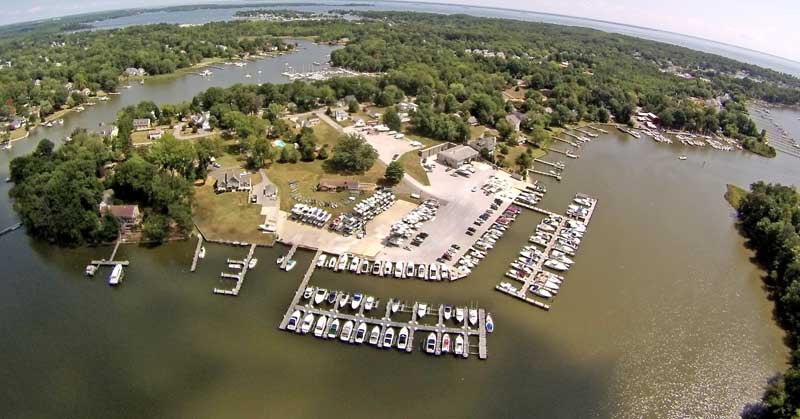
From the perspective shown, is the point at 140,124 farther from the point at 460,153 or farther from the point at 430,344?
the point at 430,344

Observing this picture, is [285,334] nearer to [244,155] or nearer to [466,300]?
[466,300]

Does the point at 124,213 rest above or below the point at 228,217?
above

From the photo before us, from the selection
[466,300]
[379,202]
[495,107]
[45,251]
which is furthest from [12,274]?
[495,107]

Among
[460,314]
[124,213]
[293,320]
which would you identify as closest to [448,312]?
[460,314]

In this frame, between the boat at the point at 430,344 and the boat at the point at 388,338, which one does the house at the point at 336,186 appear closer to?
the boat at the point at 388,338

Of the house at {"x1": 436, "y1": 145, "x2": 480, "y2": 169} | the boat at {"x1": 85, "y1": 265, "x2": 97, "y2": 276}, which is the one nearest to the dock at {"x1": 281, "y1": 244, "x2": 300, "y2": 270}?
the boat at {"x1": 85, "y1": 265, "x2": 97, "y2": 276}

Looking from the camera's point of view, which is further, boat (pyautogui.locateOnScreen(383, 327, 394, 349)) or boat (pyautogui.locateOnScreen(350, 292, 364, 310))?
boat (pyautogui.locateOnScreen(350, 292, 364, 310))

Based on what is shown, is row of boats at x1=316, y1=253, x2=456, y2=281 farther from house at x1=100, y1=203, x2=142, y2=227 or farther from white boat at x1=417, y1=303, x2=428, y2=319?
house at x1=100, y1=203, x2=142, y2=227
